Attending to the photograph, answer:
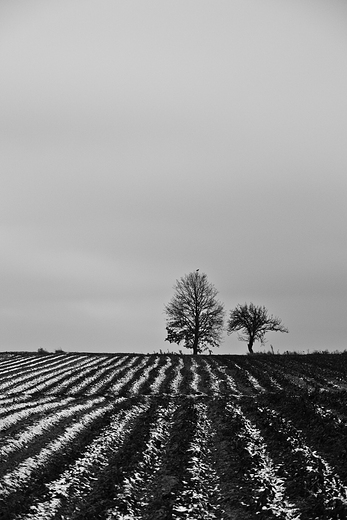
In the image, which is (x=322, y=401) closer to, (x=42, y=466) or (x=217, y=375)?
(x=42, y=466)

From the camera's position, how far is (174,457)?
1352 centimetres

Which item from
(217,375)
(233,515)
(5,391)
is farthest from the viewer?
(217,375)

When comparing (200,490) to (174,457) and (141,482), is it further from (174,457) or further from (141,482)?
(174,457)

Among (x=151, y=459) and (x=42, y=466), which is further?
(x=151, y=459)

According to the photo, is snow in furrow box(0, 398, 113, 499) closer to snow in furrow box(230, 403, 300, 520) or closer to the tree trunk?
snow in furrow box(230, 403, 300, 520)

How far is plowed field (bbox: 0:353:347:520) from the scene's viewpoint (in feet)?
32.7

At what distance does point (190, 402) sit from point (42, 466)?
1067 cm

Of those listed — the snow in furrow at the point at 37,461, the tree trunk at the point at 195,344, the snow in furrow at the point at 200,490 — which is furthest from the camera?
the tree trunk at the point at 195,344

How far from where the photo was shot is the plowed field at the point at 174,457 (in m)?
9.96

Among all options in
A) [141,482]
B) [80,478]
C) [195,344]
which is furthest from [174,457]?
[195,344]

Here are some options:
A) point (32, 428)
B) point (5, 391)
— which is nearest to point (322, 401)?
point (32, 428)

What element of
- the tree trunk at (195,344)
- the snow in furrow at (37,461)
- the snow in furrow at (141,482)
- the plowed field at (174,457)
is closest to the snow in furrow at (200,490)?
the plowed field at (174,457)

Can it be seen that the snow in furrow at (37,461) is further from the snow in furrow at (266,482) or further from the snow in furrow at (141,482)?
the snow in furrow at (266,482)

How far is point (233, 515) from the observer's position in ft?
31.8
